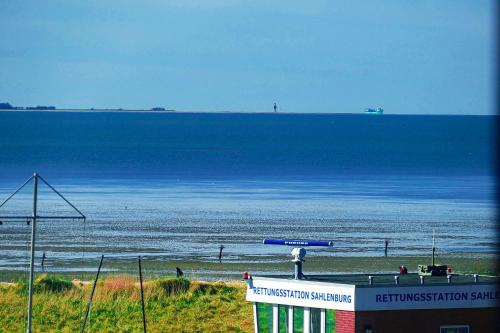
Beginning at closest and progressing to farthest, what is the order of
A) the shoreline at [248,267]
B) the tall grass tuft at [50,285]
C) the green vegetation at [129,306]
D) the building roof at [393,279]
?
the building roof at [393,279] < the green vegetation at [129,306] < the tall grass tuft at [50,285] < the shoreline at [248,267]

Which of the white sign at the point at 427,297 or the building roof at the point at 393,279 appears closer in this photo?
the white sign at the point at 427,297

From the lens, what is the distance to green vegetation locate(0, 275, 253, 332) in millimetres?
41625

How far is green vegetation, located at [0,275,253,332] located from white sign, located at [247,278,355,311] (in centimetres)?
975

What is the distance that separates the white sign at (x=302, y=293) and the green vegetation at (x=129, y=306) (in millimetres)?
9749

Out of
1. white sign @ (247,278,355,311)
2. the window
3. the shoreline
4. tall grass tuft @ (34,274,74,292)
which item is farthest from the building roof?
the shoreline

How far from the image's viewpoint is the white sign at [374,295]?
28.7 meters

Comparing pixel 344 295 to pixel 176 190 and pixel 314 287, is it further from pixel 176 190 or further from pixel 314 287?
pixel 176 190

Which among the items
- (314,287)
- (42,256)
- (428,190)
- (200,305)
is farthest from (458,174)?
(314,287)

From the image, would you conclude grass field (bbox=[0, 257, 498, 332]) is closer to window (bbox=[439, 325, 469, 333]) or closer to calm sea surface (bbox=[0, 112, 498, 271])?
window (bbox=[439, 325, 469, 333])

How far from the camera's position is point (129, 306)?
44469 millimetres

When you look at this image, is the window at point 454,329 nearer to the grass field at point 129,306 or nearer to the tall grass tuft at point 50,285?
the grass field at point 129,306

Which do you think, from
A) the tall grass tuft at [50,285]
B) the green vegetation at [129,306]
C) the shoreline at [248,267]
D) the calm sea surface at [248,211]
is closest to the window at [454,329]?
the green vegetation at [129,306]

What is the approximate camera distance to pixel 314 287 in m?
29.5

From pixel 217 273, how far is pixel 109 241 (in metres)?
15.6
